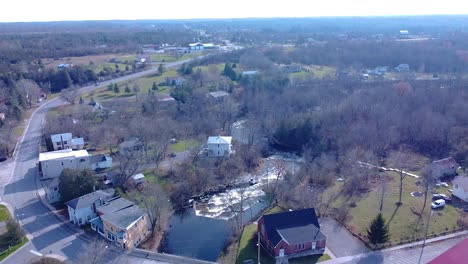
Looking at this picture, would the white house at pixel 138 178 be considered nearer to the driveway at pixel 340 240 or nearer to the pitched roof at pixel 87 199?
the pitched roof at pixel 87 199

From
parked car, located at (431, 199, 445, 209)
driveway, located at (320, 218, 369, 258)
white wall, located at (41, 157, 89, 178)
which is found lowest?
driveway, located at (320, 218, 369, 258)

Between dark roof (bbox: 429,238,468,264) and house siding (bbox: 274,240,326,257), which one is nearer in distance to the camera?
dark roof (bbox: 429,238,468,264)

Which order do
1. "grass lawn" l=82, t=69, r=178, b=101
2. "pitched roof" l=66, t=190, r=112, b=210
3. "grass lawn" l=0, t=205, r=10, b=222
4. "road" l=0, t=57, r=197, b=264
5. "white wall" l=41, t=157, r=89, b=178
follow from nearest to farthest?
"road" l=0, t=57, r=197, b=264
"pitched roof" l=66, t=190, r=112, b=210
"grass lawn" l=0, t=205, r=10, b=222
"white wall" l=41, t=157, r=89, b=178
"grass lawn" l=82, t=69, r=178, b=101

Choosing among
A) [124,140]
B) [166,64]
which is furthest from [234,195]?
[166,64]

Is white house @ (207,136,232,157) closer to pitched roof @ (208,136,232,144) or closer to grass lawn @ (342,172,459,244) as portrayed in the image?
pitched roof @ (208,136,232,144)

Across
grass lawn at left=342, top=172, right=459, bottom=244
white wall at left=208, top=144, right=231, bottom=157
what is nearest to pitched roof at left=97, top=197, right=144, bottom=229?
white wall at left=208, top=144, right=231, bottom=157

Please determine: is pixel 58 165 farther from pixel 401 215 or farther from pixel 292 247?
pixel 401 215

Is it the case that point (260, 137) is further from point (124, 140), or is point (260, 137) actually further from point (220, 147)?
point (124, 140)
